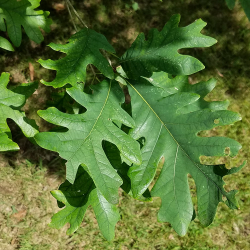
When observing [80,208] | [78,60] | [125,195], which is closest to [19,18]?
[78,60]

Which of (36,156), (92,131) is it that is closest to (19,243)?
(36,156)

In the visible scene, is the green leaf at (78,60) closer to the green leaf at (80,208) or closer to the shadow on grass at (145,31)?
the green leaf at (80,208)

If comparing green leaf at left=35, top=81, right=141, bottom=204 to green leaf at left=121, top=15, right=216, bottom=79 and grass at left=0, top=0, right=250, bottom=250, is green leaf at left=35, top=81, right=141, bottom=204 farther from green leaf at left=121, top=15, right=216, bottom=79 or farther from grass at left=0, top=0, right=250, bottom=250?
grass at left=0, top=0, right=250, bottom=250

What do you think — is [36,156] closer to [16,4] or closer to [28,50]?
[28,50]

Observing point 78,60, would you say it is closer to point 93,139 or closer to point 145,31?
point 93,139

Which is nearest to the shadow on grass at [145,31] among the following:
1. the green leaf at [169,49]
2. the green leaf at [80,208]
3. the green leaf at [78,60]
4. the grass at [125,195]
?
the grass at [125,195]

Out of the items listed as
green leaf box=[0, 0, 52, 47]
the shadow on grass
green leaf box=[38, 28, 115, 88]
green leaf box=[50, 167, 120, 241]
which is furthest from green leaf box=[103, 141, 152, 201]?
the shadow on grass
